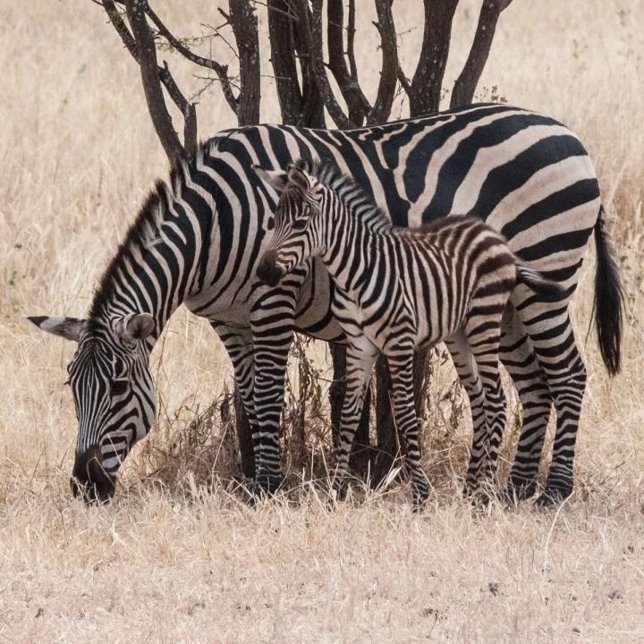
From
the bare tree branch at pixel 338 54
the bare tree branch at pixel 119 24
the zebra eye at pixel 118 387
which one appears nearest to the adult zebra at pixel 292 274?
the zebra eye at pixel 118 387

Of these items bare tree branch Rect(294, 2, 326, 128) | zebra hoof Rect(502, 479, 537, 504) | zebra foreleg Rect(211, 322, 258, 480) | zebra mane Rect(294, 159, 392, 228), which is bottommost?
zebra hoof Rect(502, 479, 537, 504)

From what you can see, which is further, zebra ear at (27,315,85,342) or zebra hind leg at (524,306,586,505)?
zebra hind leg at (524,306,586,505)

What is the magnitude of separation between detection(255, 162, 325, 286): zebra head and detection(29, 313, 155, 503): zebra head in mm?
639

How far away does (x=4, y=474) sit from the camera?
6688mm

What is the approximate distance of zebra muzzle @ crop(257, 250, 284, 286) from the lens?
5.47 m

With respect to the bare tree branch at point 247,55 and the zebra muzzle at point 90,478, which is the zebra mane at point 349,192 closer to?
the bare tree branch at point 247,55

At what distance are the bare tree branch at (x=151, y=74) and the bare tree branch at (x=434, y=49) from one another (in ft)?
4.42

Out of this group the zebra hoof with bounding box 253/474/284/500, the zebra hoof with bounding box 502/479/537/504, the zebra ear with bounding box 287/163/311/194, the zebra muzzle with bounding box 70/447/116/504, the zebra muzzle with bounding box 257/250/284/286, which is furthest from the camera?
Result: the zebra hoof with bounding box 502/479/537/504

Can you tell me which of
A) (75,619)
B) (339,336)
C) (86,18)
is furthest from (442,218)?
(86,18)

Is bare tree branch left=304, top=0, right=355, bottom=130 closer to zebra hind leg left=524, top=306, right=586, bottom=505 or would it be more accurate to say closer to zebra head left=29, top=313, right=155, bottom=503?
zebra hind leg left=524, top=306, right=586, bottom=505

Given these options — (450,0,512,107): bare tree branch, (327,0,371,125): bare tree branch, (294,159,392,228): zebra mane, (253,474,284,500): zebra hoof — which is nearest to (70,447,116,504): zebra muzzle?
(253,474,284,500): zebra hoof

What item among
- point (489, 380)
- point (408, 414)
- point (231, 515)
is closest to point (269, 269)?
point (408, 414)

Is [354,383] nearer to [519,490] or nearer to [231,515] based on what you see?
[231,515]

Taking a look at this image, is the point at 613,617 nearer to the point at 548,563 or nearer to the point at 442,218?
the point at 548,563
